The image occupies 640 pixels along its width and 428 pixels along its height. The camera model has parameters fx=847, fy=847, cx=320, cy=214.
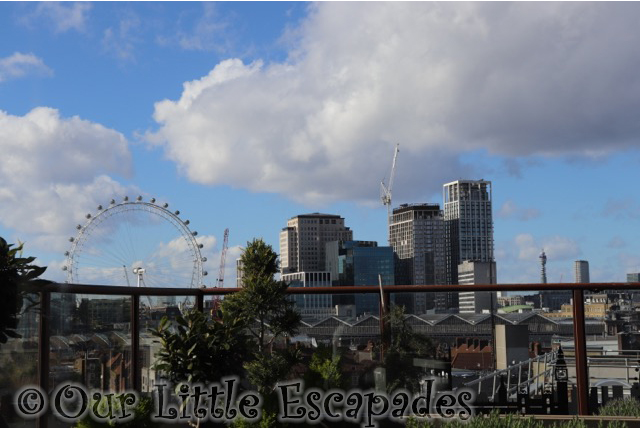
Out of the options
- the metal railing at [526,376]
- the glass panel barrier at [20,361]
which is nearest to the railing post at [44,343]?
the glass panel barrier at [20,361]

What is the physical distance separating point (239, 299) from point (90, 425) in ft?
7.08

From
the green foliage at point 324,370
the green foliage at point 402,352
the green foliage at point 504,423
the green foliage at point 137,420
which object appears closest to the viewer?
the green foliage at point 137,420

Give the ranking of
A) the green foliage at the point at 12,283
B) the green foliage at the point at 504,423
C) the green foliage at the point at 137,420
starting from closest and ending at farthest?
the green foliage at the point at 12,283 < the green foliage at the point at 137,420 < the green foliage at the point at 504,423

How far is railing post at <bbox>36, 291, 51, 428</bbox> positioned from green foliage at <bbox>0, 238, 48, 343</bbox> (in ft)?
1.21

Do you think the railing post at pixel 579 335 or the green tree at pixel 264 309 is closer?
the railing post at pixel 579 335

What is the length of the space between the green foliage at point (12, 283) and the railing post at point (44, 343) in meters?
0.37

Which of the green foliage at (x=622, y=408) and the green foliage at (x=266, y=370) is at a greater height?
the green foliage at (x=266, y=370)

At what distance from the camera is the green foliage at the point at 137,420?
18.4ft

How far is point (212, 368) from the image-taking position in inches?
255

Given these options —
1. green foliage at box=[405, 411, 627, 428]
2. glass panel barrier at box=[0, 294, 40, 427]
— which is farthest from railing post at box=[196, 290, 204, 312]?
green foliage at box=[405, 411, 627, 428]

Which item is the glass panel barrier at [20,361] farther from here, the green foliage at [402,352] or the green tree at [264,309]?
the green foliage at [402,352]

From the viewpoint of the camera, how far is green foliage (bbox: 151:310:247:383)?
641 centimetres

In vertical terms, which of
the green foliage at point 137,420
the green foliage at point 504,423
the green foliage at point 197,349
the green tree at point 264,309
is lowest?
the green foliage at point 504,423

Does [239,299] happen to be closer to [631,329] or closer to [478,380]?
[478,380]
